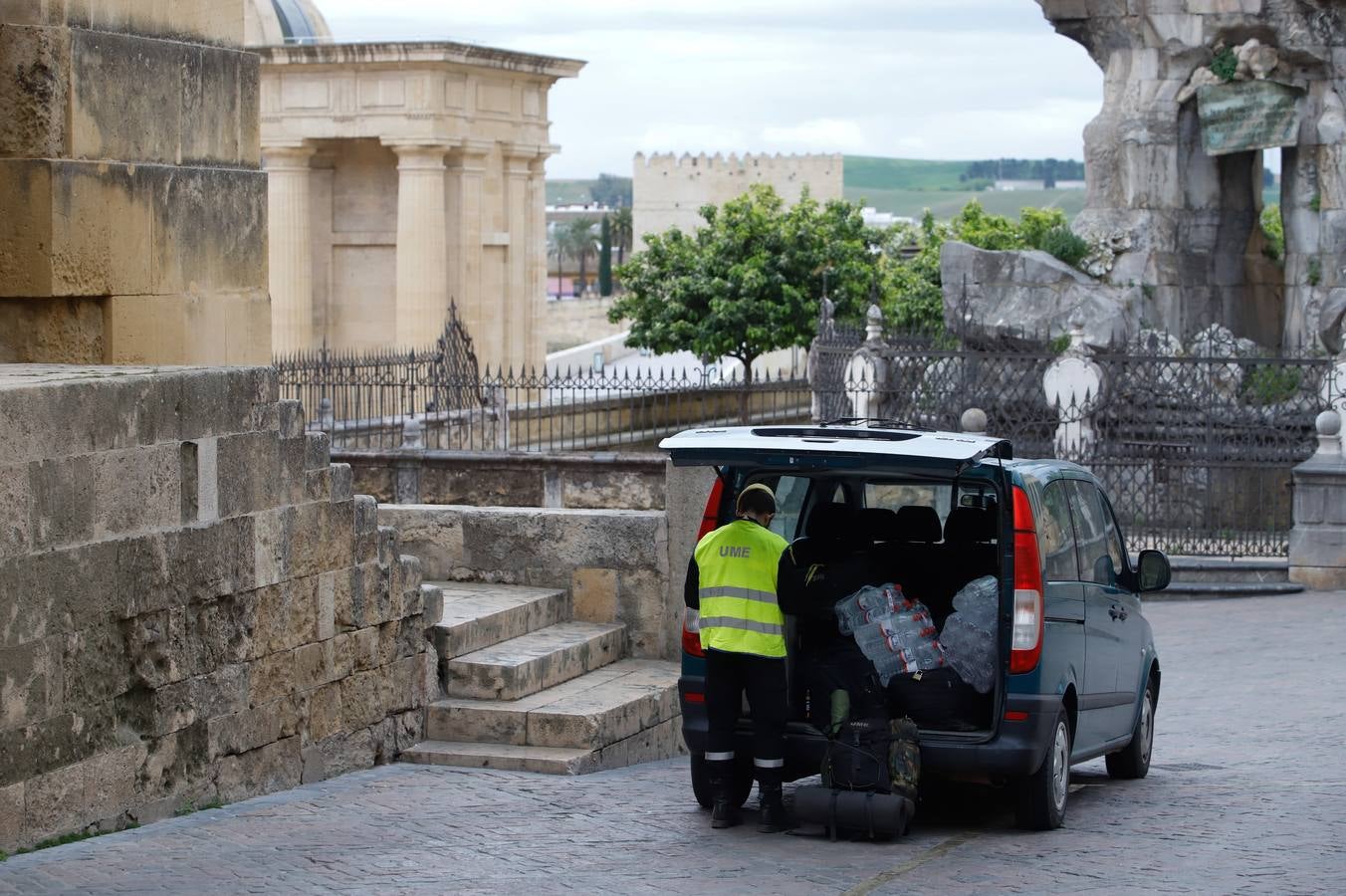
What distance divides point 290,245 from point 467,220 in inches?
146

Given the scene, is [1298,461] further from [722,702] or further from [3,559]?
[3,559]

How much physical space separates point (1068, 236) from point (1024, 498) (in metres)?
21.0

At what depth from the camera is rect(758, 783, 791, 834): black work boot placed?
7.62 m

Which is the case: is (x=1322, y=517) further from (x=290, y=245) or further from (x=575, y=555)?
(x=290, y=245)

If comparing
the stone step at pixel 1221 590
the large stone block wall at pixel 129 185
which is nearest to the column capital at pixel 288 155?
the stone step at pixel 1221 590

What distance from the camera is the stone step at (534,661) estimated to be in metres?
9.92

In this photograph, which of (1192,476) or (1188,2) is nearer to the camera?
(1192,476)

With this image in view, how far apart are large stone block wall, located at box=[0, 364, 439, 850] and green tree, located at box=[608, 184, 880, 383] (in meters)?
37.6

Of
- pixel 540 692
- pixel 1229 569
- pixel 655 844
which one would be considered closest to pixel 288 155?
pixel 1229 569

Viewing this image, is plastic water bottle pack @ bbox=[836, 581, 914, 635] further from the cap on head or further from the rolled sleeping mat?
the rolled sleeping mat

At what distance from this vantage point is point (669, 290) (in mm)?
47562

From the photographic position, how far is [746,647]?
7.58 meters

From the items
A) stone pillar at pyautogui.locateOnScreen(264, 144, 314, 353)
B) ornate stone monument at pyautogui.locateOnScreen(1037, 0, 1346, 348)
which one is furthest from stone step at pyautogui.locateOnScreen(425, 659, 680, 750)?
stone pillar at pyautogui.locateOnScreen(264, 144, 314, 353)

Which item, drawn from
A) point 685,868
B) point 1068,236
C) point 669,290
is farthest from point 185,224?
point 669,290
